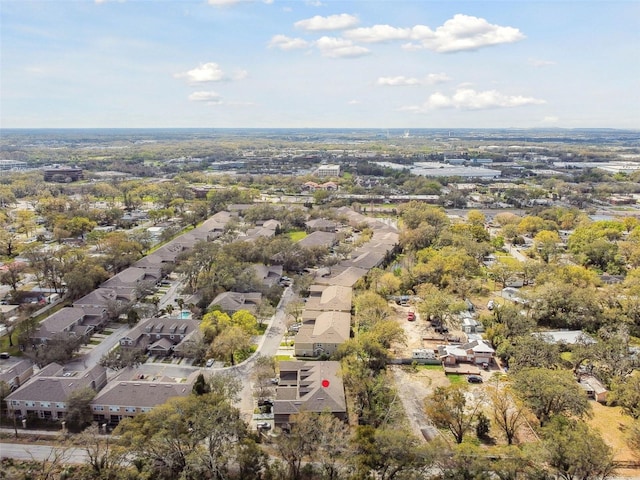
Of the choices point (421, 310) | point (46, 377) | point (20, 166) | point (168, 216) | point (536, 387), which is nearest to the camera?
point (536, 387)

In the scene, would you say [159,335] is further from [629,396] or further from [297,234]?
[297,234]

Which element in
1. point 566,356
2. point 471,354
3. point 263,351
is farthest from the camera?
point 263,351

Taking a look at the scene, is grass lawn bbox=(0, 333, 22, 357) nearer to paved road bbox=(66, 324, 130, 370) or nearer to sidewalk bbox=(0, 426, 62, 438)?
paved road bbox=(66, 324, 130, 370)

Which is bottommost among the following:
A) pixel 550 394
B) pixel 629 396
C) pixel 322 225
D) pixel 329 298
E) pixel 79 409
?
pixel 79 409

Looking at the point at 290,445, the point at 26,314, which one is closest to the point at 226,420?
the point at 290,445

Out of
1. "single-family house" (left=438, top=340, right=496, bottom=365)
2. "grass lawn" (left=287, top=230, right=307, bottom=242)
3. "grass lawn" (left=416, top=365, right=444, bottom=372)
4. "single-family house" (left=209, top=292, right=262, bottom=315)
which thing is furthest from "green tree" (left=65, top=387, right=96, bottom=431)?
"grass lawn" (left=287, top=230, right=307, bottom=242)

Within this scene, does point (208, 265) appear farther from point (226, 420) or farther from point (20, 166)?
point (20, 166)

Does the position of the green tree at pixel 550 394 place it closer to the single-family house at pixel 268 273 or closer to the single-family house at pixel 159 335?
the single-family house at pixel 159 335

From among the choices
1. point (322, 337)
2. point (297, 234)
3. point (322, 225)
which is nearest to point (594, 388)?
point (322, 337)
